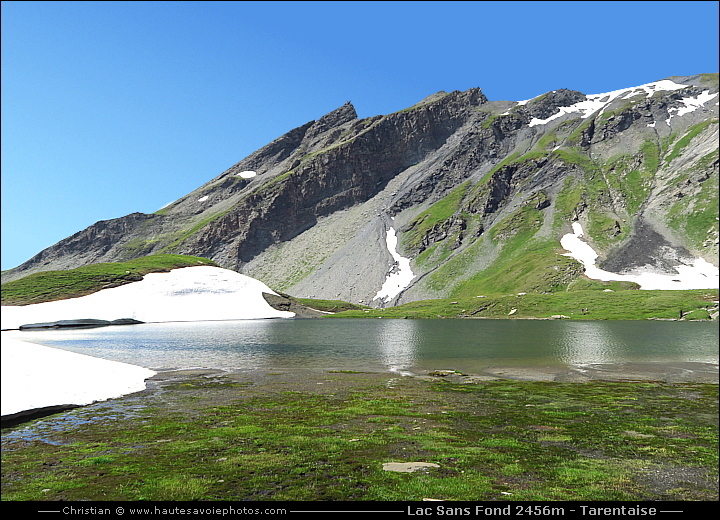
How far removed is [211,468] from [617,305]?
173m

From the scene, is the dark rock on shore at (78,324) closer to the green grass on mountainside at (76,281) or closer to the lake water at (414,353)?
the green grass on mountainside at (76,281)

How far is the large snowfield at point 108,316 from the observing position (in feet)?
84.3

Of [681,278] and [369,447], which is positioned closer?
[369,447]

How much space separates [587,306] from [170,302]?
15340cm

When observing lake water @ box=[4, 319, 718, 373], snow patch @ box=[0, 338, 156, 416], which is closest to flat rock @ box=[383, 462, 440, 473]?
snow patch @ box=[0, 338, 156, 416]

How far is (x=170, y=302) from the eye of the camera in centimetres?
15438

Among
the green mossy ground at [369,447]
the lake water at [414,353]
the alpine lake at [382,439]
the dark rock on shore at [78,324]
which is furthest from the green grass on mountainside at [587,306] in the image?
the green mossy ground at [369,447]

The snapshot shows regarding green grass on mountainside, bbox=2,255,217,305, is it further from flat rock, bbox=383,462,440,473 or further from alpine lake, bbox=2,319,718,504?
flat rock, bbox=383,462,440,473

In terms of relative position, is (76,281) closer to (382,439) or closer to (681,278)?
(382,439)

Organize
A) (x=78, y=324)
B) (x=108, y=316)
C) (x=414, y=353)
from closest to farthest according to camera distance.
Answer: (x=414, y=353)
(x=78, y=324)
(x=108, y=316)

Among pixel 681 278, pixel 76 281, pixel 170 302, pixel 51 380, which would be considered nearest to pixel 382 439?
pixel 51 380

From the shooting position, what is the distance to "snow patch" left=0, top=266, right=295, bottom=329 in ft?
417

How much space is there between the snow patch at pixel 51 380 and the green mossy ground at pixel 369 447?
1802 millimetres
